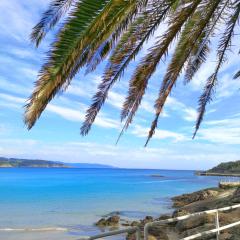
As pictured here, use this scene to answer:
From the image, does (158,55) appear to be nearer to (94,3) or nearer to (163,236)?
(94,3)

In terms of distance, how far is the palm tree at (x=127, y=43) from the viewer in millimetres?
4930

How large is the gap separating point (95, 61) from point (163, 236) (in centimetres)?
1114

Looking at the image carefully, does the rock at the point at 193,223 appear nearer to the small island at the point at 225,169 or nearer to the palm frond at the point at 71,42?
the palm frond at the point at 71,42

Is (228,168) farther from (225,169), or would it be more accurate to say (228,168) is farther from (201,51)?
(201,51)

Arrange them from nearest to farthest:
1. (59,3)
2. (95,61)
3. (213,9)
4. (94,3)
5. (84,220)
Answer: (94,3)
(59,3)
(95,61)
(213,9)
(84,220)

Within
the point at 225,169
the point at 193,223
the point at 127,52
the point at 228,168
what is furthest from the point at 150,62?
the point at 225,169

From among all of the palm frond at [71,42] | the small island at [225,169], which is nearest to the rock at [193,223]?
the palm frond at [71,42]

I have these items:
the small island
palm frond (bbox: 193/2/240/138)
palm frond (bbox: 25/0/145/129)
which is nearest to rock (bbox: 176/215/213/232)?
palm frond (bbox: 193/2/240/138)

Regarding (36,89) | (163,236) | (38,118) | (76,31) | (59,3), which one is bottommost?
(163,236)

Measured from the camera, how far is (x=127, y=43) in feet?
22.6

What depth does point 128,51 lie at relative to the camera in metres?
6.72

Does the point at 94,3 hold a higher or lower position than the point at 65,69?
higher

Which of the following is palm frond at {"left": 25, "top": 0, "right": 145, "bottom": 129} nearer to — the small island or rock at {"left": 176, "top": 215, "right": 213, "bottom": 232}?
rock at {"left": 176, "top": 215, "right": 213, "bottom": 232}

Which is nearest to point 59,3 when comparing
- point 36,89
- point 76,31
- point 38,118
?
point 76,31
